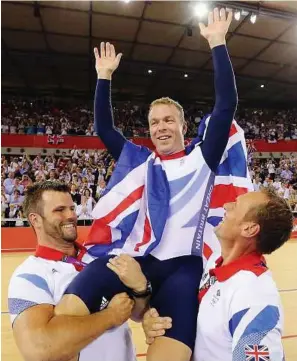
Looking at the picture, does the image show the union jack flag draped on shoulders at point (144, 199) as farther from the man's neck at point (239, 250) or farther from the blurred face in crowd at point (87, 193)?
the blurred face in crowd at point (87, 193)

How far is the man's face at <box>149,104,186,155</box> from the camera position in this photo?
2.02 meters

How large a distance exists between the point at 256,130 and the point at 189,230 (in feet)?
56.1

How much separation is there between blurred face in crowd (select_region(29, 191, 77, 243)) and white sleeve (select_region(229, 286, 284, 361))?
958 mm

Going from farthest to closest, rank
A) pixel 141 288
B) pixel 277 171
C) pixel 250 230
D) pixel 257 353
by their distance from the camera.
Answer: pixel 277 171 < pixel 141 288 < pixel 250 230 < pixel 257 353

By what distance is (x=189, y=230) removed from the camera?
1873mm

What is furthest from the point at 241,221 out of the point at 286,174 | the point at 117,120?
the point at 117,120

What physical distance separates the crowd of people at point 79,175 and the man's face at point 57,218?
176 inches

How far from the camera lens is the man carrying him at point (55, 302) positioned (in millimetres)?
1560

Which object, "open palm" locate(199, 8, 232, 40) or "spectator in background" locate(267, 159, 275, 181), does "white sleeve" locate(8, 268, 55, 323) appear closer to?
"open palm" locate(199, 8, 232, 40)

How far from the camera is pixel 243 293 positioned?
138cm

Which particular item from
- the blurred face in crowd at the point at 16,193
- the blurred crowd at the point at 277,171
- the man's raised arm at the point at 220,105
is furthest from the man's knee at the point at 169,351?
the blurred crowd at the point at 277,171

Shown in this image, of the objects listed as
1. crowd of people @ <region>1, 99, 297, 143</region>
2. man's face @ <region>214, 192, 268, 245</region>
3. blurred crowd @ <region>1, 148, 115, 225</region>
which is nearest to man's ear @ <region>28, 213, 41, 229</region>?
man's face @ <region>214, 192, 268, 245</region>

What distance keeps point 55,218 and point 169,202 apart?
1.93 ft

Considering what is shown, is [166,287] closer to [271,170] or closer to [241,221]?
[241,221]
